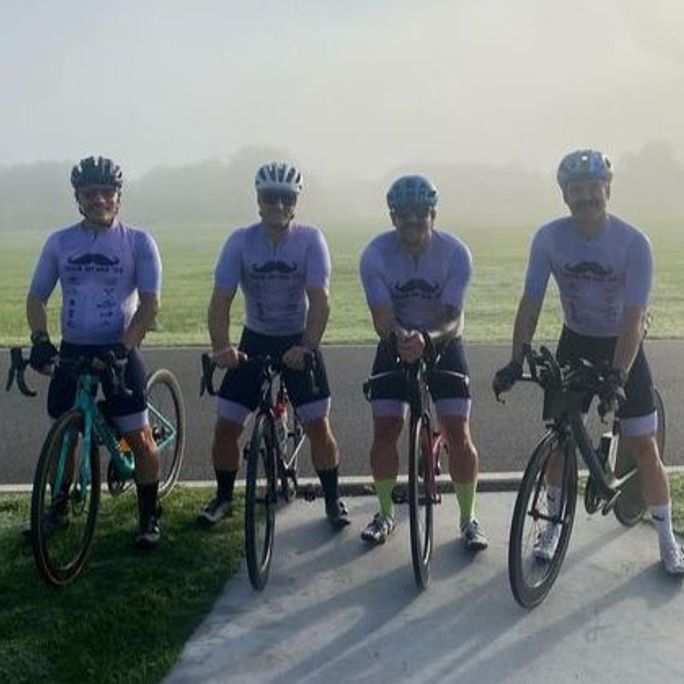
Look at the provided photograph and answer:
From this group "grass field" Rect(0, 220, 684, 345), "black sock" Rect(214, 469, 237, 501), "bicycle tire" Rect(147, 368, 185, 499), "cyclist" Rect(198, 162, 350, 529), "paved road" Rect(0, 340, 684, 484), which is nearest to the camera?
"cyclist" Rect(198, 162, 350, 529)

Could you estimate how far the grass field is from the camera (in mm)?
15266

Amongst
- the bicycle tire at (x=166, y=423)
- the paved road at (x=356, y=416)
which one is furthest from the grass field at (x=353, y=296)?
the bicycle tire at (x=166, y=423)

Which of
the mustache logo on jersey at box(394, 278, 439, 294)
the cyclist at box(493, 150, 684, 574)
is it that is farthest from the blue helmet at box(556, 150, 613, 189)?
the mustache logo on jersey at box(394, 278, 439, 294)

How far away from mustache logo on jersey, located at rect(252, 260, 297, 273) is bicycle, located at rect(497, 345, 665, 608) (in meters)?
1.54

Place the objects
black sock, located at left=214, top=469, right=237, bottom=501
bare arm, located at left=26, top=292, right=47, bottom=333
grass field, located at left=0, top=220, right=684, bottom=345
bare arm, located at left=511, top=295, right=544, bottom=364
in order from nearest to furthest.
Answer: bare arm, located at left=511, top=295, right=544, bottom=364, bare arm, located at left=26, top=292, right=47, bottom=333, black sock, located at left=214, top=469, right=237, bottom=501, grass field, located at left=0, top=220, right=684, bottom=345

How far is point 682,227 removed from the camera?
49344mm

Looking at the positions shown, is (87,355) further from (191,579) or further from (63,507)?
(191,579)

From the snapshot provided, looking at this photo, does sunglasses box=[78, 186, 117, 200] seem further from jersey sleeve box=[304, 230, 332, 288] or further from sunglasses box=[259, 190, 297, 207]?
jersey sleeve box=[304, 230, 332, 288]

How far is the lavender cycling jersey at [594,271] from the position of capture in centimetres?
511

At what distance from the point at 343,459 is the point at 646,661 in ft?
13.5

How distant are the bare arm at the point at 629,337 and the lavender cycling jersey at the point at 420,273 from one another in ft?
3.12

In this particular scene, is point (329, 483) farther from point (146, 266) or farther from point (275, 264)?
point (146, 266)

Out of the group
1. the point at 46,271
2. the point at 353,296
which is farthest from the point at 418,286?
the point at 353,296

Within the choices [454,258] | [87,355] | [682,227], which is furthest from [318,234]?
[682,227]
